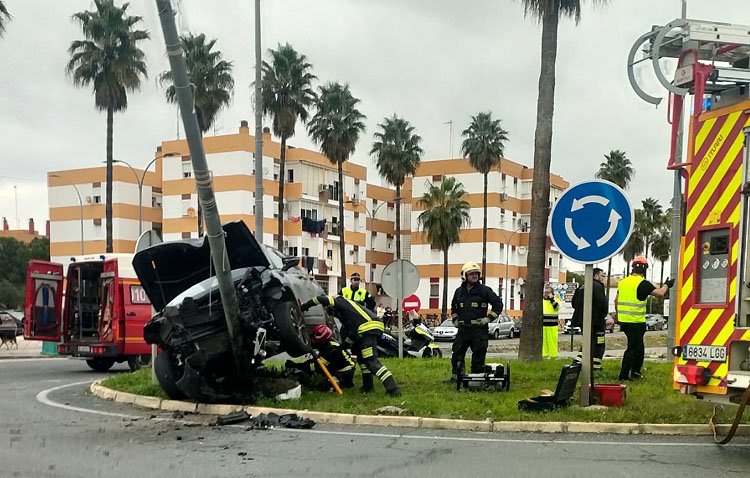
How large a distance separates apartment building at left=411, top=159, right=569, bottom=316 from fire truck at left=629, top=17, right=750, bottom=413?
182 feet

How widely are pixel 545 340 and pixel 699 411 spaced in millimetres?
9168

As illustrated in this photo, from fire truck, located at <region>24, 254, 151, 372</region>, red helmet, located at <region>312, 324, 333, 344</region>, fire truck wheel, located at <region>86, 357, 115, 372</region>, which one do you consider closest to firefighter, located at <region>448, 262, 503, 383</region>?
red helmet, located at <region>312, 324, 333, 344</region>

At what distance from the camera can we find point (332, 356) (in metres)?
10.4

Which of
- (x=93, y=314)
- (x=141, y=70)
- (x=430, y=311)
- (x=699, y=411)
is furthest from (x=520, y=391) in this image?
(x=430, y=311)

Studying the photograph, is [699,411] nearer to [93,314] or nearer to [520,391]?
[520,391]

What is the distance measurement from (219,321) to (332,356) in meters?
1.97

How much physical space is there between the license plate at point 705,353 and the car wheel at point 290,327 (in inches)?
186

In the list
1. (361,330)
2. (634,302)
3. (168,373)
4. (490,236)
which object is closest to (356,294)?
(361,330)

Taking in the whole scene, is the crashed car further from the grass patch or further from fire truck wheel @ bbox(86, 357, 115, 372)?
fire truck wheel @ bbox(86, 357, 115, 372)

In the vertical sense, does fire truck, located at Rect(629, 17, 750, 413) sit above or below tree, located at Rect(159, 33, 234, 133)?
below

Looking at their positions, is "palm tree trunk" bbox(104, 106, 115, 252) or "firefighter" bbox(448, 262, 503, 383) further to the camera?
"palm tree trunk" bbox(104, 106, 115, 252)

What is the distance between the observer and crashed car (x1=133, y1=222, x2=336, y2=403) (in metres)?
9.01

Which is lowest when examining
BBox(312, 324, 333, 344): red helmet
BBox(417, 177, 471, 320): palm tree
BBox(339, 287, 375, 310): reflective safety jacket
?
BBox(312, 324, 333, 344): red helmet

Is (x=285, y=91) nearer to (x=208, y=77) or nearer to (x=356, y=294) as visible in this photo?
(x=208, y=77)
